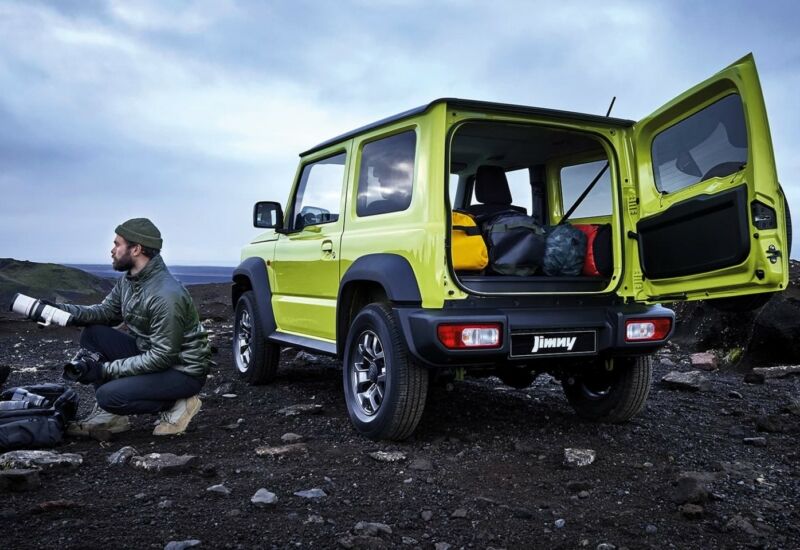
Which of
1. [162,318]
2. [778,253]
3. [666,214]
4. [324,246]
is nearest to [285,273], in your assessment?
[324,246]

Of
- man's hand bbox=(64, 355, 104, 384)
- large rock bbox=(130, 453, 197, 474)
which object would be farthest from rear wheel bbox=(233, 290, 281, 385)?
large rock bbox=(130, 453, 197, 474)

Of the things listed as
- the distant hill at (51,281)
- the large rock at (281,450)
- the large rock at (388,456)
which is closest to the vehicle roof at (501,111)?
the large rock at (388,456)

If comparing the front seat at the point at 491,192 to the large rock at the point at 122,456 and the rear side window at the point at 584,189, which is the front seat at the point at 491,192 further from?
the large rock at the point at 122,456

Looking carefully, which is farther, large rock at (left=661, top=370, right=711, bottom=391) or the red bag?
large rock at (left=661, top=370, right=711, bottom=391)

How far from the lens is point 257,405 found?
5.89 metres

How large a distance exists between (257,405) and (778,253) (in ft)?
13.0

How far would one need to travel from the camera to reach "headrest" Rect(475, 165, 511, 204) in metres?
5.38

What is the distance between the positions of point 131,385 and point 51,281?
16.8m

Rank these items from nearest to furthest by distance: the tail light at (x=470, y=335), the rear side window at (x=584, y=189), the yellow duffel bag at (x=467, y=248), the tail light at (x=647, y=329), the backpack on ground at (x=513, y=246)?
the tail light at (x=470, y=335)
the yellow duffel bag at (x=467, y=248)
the tail light at (x=647, y=329)
the backpack on ground at (x=513, y=246)
the rear side window at (x=584, y=189)

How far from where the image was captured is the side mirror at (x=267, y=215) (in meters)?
6.24

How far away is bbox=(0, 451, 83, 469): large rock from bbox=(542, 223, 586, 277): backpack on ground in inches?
121

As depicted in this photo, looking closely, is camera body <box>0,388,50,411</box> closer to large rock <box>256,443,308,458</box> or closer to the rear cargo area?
large rock <box>256,443,308,458</box>

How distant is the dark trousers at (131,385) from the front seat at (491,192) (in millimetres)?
2375

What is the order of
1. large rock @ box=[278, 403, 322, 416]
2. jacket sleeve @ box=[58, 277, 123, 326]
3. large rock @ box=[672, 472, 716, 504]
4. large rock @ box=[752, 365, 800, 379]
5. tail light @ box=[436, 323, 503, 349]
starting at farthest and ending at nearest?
→ large rock @ box=[752, 365, 800, 379] < large rock @ box=[278, 403, 322, 416] < jacket sleeve @ box=[58, 277, 123, 326] < tail light @ box=[436, 323, 503, 349] < large rock @ box=[672, 472, 716, 504]
